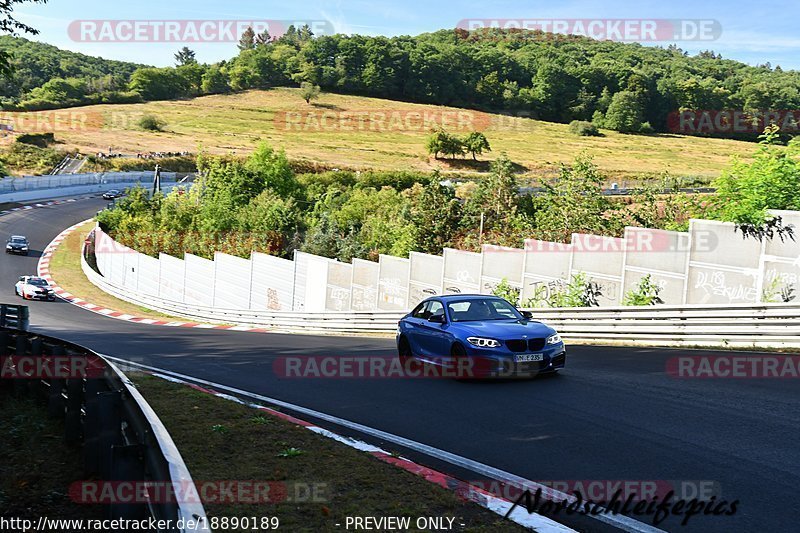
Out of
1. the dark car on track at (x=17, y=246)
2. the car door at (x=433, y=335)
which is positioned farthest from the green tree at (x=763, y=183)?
the dark car on track at (x=17, y=246)

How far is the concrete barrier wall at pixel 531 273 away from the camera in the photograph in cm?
1670

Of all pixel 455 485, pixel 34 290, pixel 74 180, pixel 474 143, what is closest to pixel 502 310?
pixel 455 485

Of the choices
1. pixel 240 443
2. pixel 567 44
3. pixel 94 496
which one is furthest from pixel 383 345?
pixel 567 44

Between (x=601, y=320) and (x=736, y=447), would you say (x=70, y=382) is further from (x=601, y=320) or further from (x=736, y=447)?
(x=601, y=320)

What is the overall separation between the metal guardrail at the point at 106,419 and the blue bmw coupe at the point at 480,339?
244 inches

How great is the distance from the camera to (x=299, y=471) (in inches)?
299

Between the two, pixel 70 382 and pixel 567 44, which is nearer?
pixel 70 382

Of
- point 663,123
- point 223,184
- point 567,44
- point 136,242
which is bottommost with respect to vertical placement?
point 136,242

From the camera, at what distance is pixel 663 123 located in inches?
4481

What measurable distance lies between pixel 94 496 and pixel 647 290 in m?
14.8

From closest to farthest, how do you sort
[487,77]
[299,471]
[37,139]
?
[299,471] → [37,139] → [487,77]

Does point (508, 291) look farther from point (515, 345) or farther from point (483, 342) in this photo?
point (515, 345)

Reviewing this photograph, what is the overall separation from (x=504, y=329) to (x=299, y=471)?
6.48 meters

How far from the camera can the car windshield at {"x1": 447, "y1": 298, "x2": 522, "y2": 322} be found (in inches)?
566
